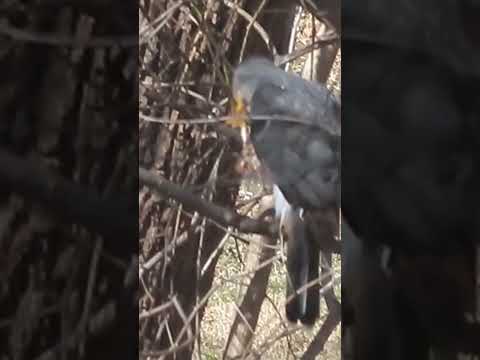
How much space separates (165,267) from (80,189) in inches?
5.7

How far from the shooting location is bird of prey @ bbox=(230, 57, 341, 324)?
118 centimetres

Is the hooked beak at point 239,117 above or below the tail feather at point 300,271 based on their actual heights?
above

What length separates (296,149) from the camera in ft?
3.92

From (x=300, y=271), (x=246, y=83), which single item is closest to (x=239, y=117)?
(x=246, y=83)

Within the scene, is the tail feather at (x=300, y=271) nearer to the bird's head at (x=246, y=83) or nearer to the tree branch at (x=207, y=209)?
the tree branch at (x=207, y=209)

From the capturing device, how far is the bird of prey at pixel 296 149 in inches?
46.6

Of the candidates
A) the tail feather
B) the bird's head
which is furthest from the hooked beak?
the tail feather

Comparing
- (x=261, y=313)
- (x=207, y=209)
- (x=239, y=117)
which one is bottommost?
(x=261, y=313)

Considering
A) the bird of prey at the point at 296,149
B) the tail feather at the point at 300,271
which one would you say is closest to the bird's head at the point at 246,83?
the bird of prey at the point at 296,149

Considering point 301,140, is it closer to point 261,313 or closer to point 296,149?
point 296,149

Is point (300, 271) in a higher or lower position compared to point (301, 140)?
lower

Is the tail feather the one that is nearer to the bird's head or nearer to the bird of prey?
the bird of prey

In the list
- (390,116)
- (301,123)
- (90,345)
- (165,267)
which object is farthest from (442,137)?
(90,345)

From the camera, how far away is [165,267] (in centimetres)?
121
